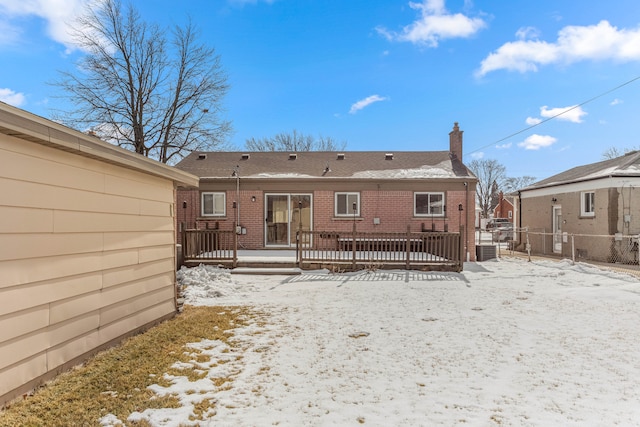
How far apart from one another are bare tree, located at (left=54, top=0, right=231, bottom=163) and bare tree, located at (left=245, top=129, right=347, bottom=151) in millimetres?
17478

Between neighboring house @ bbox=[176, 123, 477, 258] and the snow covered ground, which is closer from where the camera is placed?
the snow covered ground

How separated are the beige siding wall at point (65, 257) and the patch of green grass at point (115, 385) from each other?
0.18m

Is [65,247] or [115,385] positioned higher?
[65,247]

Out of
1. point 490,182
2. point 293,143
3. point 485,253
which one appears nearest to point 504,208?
point 490,182

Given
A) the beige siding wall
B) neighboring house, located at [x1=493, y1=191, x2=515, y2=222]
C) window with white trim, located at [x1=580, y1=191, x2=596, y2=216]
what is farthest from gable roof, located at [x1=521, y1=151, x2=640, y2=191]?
neighboring house, located at [x1=493, y1=191, x2=515, y2=222]

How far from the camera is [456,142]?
51.3 ft

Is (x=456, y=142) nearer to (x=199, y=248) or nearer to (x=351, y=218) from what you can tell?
(x=351, y=218)

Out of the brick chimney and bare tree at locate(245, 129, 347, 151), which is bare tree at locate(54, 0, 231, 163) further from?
bare tree at locate(245, 129, 347, 151)

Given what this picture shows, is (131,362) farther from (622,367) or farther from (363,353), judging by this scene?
(622,367)

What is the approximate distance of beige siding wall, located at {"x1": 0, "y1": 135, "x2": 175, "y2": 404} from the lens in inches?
115

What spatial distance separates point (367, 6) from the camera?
11.4m

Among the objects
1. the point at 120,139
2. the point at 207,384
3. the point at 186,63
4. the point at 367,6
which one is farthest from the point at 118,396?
the point at 186,63

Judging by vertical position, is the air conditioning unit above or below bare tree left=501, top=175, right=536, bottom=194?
below

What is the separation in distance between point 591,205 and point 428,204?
7206mm
